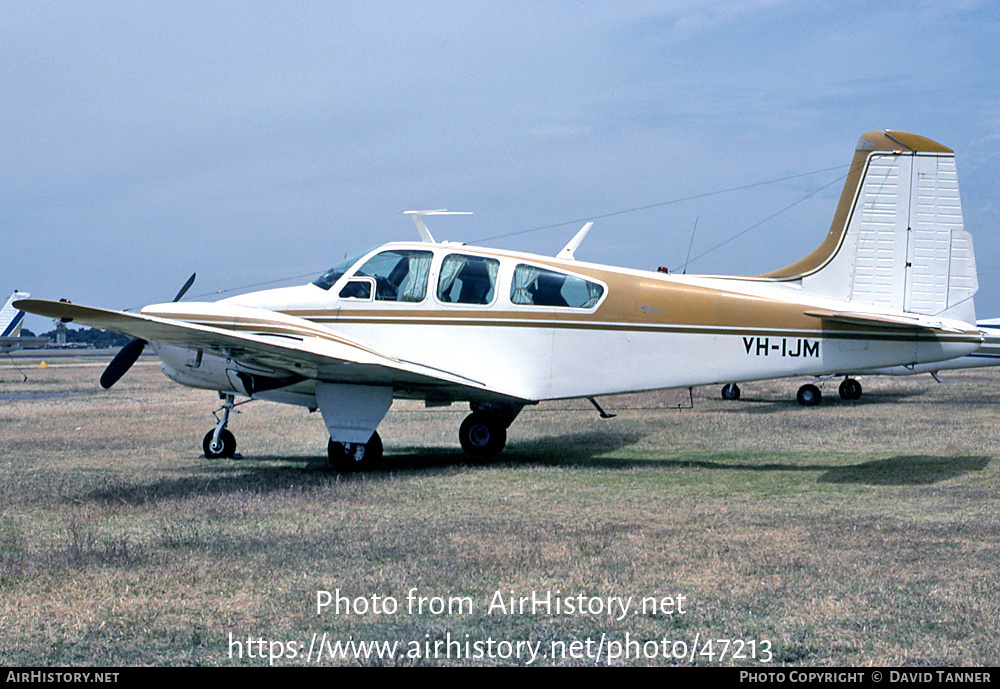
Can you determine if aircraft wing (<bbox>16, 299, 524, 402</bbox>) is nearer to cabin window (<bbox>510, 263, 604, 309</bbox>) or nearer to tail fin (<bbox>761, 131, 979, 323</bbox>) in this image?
cabin window (<bbox>510, 263, 604, 309</bbox>)

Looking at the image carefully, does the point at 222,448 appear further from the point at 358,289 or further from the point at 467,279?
the point at 467,279

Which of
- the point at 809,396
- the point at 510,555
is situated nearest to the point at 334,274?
the point at 510,555

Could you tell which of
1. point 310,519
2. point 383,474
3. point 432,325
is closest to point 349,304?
point 432,325

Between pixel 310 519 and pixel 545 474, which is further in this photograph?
pixel 545 474

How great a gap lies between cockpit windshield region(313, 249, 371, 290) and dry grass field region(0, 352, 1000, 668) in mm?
2373

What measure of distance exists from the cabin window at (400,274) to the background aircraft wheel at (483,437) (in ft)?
7.63

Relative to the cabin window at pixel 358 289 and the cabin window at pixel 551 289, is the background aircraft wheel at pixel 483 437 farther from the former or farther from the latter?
the cabin window at pixel 358 289

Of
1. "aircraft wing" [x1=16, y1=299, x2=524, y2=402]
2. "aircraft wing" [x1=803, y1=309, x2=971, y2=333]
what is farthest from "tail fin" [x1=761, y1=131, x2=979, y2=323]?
"aircraft wing" [x1=16, y1=299, x2=524, y2=402]

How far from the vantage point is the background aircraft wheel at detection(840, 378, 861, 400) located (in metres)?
23.9

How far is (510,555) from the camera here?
21.4 ft

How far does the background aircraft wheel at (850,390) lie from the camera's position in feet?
78.4

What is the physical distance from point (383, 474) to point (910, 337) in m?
6.20
